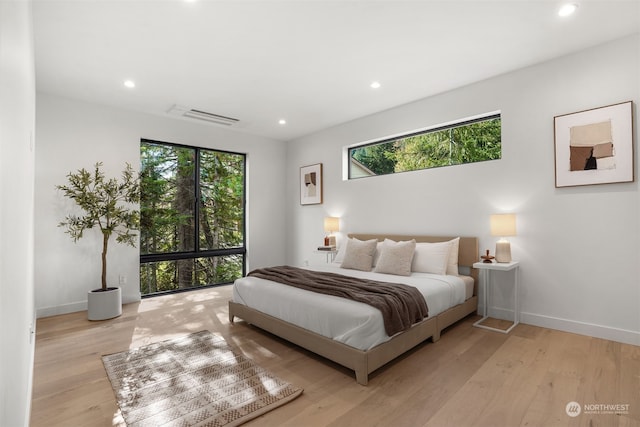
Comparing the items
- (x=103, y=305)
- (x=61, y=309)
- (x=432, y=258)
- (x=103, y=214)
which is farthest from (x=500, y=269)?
(x=61, y=309)

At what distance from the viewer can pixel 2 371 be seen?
0.95 m

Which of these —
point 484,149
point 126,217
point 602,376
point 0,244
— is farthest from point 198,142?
point 602,376

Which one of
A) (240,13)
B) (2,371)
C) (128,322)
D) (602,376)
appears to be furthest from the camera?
(128,322)

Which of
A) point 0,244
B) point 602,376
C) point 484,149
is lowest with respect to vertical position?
point 602,376

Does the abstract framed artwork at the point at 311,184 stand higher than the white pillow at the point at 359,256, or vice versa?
the abstract framed artwork at the point at 311,184

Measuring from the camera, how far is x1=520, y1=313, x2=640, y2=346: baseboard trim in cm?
287

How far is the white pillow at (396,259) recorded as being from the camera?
365cm

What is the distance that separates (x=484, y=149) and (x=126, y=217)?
15.3 feet


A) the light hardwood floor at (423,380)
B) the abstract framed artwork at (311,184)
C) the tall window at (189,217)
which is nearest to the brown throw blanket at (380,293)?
the light hardwood floor at (423,380)

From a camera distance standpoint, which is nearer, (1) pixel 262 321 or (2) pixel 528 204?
(1) pixel 262 321

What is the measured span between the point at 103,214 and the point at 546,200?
518 centimetres

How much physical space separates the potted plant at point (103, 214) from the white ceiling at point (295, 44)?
1105 millimetres

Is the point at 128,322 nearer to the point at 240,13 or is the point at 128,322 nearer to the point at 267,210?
the point at 267,210
